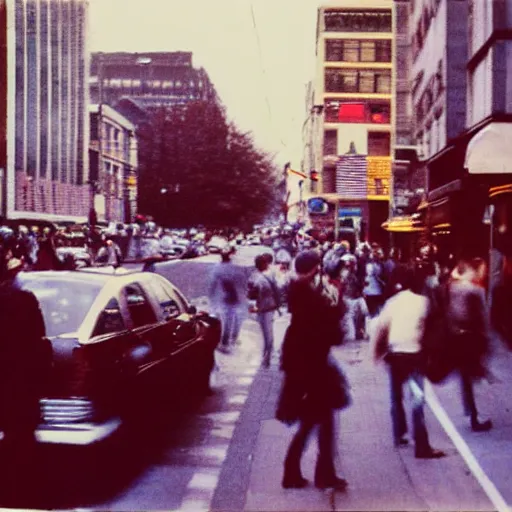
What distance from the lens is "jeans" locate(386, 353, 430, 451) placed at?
3.83 meters

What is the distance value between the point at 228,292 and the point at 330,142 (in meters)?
0.71

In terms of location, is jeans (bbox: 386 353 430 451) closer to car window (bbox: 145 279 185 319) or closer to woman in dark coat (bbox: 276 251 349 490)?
woman in dark coat (bbox: 276 251 349 490)

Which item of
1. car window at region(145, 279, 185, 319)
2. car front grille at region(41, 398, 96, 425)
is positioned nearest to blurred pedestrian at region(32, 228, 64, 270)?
car window at region(145, 279, 185, 319)

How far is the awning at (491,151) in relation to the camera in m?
3.49

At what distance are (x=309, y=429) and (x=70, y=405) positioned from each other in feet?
2.84

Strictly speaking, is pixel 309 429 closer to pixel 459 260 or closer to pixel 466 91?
pixel 459 260

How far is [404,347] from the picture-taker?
382 centimetres

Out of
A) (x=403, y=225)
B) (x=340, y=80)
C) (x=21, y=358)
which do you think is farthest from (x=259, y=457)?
(x=340, y=80)

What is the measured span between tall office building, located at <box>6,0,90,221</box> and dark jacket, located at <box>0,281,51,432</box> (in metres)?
0.32

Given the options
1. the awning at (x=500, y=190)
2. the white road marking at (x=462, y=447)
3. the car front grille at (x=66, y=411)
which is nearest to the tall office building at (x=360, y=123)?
the awning at (x=500, y=190)

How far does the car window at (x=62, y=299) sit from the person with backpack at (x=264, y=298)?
0.61 meters

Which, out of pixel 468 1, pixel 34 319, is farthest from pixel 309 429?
Result: pixel 468 1

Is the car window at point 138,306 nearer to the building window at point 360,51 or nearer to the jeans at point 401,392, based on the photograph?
the jeans at point 401,392

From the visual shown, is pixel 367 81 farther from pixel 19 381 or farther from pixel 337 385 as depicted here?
pixel 19 381
